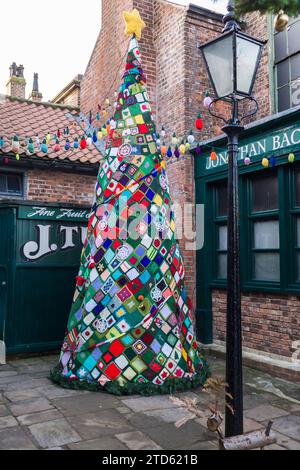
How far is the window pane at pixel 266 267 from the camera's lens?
6266mm

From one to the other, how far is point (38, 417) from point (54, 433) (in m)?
0.44

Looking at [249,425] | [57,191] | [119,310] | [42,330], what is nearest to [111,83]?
[57,191]

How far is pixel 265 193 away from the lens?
21.3 feet

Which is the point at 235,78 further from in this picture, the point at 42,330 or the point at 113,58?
the point at 113,58

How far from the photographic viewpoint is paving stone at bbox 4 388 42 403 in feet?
15.1

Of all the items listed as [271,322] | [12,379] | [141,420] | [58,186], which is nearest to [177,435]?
[141,420]

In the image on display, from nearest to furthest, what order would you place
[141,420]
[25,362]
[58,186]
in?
1. [141,420]
2. [25,362]
3. [58,186]

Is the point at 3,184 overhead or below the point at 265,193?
overhead

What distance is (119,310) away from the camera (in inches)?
191

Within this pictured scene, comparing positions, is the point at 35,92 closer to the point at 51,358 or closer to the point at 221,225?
the point at 221,225

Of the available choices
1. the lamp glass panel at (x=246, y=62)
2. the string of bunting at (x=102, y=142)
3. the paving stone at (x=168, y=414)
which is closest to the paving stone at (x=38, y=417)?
the paving stone at (x=168, y=414)

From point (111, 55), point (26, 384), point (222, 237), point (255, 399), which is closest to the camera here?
point (255, 399)

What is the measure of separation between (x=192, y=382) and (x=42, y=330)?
276 cm

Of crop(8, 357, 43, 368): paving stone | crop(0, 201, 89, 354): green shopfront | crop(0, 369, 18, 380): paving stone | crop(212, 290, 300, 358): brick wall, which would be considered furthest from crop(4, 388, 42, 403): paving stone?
crop(212, 290, 300, 358): brick wall
